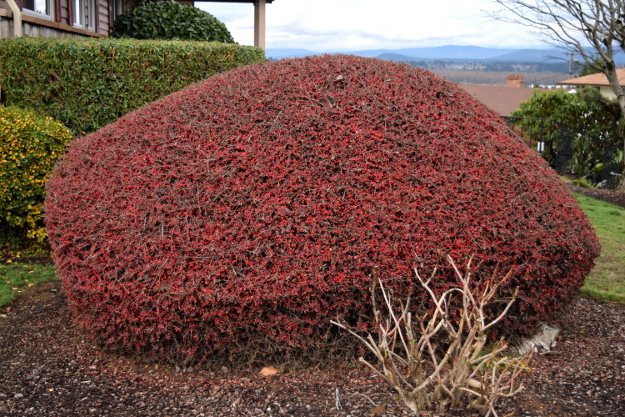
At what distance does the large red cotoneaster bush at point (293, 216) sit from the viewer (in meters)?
3.27

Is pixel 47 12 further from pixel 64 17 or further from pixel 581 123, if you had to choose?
pixel 581 123

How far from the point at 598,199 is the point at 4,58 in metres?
11.0

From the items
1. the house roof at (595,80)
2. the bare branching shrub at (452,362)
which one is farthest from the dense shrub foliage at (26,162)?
the house roof at (595,80)

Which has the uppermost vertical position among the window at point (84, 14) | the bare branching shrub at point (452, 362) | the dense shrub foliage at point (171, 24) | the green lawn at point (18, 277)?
the window at point (84, 14)

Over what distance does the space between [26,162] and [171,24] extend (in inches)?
177

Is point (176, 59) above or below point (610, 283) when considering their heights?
above

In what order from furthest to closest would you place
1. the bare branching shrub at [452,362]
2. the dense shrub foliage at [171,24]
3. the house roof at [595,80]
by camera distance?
the house roof at [595,80] < the dense shrub foliage at [171,24] < the bare branching shrub at [452,362]

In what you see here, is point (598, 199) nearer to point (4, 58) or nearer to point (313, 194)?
point (313, 194)

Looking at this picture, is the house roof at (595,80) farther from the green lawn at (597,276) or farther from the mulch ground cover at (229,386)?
the mulch ground cover at (229,386)

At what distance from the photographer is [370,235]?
336cm

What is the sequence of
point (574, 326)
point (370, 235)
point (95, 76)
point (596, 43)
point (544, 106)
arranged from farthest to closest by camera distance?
1. point (544, 106)
2. point (596, 43)
3. point (95, 76)
4. point (574, 326)
5. point (370, 235)

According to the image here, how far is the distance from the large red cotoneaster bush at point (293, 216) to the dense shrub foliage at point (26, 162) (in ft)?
6.76

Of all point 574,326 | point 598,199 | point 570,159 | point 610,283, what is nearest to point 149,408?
point 574,326

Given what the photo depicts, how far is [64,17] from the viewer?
10172 mm
